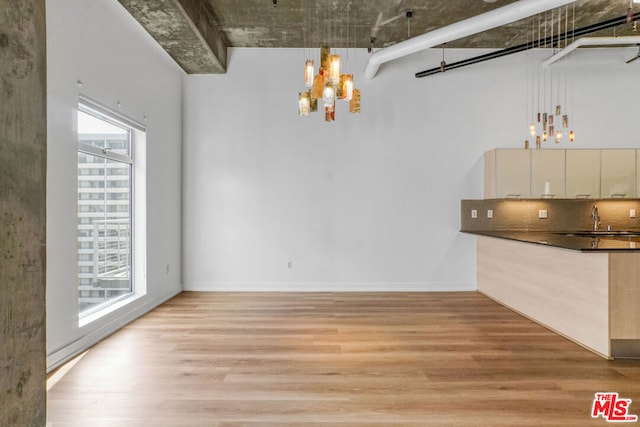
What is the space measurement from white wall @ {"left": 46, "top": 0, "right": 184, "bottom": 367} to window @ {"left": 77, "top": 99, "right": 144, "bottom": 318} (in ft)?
0.68

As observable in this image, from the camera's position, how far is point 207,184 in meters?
6.08

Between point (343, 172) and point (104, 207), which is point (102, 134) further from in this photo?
point (343, 172)

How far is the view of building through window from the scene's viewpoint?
12.4 ft

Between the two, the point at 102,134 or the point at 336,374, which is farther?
the point at 102,134

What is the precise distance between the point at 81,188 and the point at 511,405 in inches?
168

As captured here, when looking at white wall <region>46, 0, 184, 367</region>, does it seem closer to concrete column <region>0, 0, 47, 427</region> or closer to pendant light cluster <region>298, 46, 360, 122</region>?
concrete column <region>0, 0, 47, 427</region>

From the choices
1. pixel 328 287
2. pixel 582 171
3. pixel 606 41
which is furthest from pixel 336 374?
pixel 606 41

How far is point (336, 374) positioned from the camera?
9.66ft

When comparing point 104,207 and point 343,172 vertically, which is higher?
point 343,172

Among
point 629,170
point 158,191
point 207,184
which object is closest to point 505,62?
point 629,170

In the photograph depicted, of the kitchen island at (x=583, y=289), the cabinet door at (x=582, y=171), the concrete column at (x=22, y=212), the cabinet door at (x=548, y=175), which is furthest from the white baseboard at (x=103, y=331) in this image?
the cabinet door at (x=582, y=171)

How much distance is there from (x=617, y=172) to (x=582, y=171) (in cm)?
52

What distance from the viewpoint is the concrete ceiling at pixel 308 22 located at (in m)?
4.57

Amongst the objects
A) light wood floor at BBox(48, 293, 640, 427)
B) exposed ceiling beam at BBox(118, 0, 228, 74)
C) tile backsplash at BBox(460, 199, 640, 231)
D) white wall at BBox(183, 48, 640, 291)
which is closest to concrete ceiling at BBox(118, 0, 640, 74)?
exposed ceiling beam at BBox(118, 0, 228, 74)
